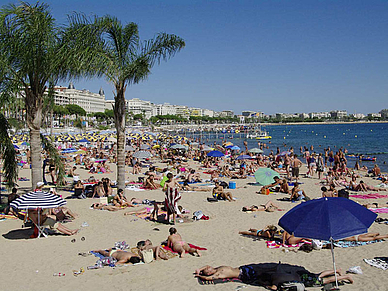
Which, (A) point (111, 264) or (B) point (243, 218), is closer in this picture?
(A) point (111, 264)

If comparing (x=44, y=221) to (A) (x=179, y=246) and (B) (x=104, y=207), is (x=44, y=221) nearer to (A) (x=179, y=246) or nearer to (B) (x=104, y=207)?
(B) (x=104, y=207)

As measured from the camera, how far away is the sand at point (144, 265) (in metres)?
5.51

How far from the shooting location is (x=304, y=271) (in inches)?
221

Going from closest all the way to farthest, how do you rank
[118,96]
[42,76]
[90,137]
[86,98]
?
[42,76] < [118,96] < [90,137] < [86,98]

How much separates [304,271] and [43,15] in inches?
359

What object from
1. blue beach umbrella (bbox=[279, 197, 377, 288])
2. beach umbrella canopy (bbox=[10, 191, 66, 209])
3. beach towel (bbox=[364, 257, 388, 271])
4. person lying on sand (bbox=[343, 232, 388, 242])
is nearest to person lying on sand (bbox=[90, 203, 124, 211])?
beach umbrella canopy (bbox=[10, 191, 66, 209])

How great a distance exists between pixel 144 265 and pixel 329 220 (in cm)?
331

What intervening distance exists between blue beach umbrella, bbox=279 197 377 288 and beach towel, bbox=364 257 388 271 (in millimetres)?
1591

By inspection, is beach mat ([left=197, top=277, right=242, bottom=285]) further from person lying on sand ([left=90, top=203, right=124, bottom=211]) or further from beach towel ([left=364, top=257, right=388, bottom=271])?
person lying on sand ([left=90, top=203, right=124, bottom=211])

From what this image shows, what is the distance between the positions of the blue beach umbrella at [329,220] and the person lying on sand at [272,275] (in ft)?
2.55

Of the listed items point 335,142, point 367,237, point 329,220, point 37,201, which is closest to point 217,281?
point 329,220

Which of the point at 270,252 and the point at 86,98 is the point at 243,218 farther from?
the point at 86,98

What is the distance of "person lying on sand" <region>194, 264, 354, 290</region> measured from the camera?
5157 millimetres

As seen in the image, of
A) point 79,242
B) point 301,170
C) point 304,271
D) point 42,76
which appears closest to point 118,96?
point 42,76
